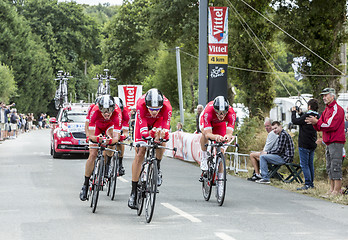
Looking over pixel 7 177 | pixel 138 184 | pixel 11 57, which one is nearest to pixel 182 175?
pixel 7 177

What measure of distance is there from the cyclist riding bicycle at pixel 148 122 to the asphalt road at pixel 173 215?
2.30ft

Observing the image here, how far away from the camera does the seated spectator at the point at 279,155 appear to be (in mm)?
15469

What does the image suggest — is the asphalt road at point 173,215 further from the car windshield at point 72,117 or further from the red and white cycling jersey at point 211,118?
the car windshield at point 72,117

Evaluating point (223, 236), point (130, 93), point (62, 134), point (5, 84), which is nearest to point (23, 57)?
point (5, 84)

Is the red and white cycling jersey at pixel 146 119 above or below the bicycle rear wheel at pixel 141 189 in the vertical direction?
above

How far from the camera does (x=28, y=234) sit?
8312mm

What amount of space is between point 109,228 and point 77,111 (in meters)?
15.8

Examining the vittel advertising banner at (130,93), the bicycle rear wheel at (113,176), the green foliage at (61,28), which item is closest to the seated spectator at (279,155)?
the bicycle rear wheel at (113,176)

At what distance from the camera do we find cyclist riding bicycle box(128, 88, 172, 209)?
9.73 meters

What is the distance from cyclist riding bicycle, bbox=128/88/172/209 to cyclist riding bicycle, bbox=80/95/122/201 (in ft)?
2.35

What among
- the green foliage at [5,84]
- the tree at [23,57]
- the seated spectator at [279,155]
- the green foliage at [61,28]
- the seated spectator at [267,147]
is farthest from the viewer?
the green foliage at [61,28]

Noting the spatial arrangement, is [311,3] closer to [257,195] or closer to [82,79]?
[257,195]

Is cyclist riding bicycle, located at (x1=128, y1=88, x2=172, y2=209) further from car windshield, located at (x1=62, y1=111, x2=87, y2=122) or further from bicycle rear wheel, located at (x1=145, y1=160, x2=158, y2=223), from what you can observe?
car windshield, located at (x1=62, y1=111, x2=87, y2=122)

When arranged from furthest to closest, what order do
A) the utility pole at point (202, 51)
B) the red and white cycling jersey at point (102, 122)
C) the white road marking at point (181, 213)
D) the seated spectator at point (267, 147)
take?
the utility pole at point (202, 51) → the seated spectator at point (267, 147) → the red and white cycling jersey at point (102, 122) → the white road marking at point (181, 213)
